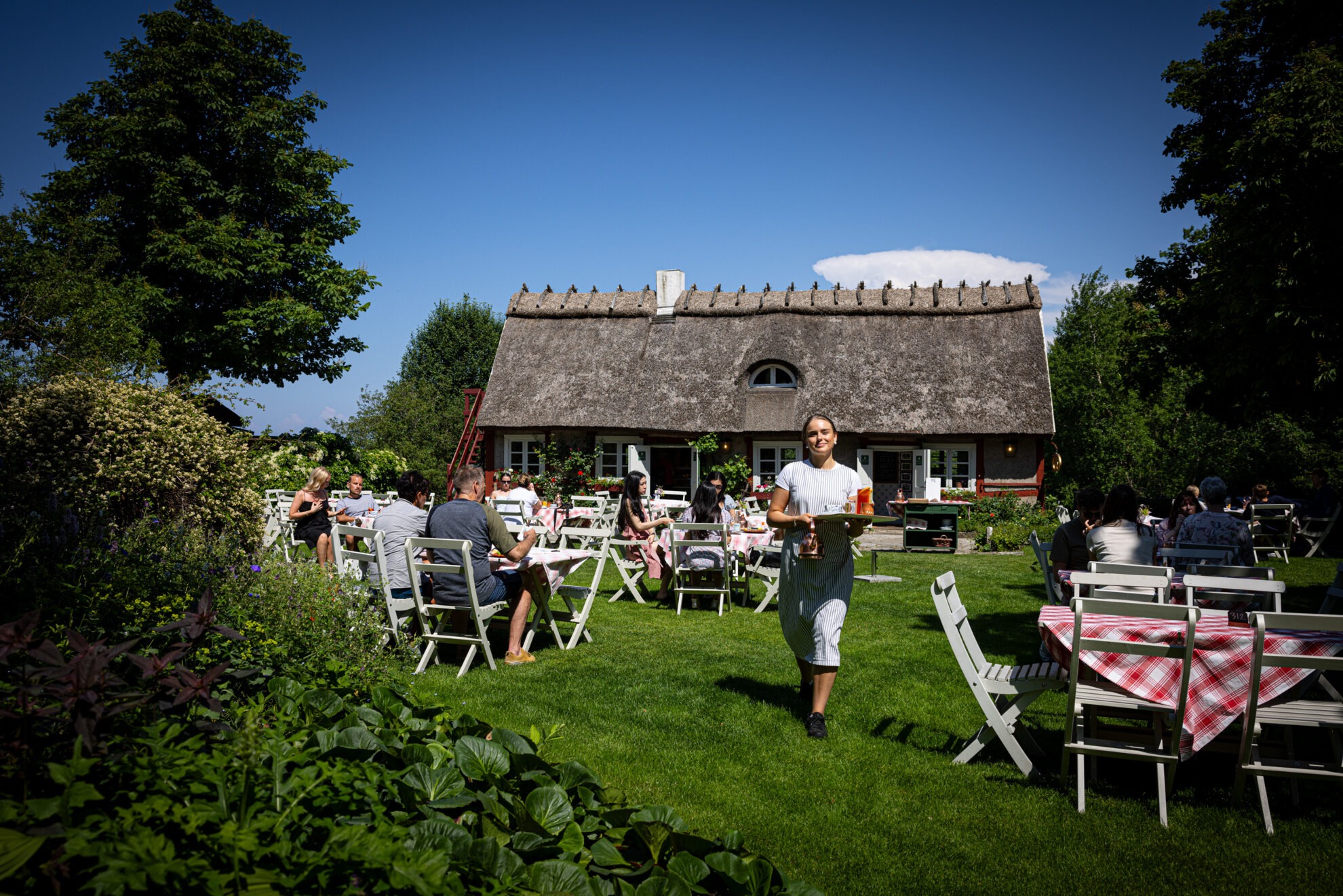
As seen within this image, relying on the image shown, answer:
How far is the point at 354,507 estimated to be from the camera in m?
10.1

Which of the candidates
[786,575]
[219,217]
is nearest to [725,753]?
[786,575]

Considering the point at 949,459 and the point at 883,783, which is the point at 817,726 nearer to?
the point at 883,783

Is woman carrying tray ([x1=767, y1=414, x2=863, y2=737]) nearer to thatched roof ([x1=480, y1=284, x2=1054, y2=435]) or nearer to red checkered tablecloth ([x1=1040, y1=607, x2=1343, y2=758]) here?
red checkered tablecloth ([x1=1040, y1=607, x2=1343, y2=758])

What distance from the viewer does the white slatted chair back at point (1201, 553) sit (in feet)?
20.7

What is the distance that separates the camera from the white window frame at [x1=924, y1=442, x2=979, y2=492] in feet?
68.8

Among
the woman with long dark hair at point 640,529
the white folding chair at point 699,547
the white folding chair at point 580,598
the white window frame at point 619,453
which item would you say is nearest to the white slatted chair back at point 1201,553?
the white folding chair at point 699,547

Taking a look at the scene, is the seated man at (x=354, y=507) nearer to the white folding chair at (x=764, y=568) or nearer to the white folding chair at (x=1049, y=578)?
the white folding chair at (x=764, y=568)

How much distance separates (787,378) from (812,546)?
18.4 metres

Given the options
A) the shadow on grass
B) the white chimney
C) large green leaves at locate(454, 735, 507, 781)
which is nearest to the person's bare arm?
the shadow on grass

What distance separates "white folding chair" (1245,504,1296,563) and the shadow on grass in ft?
35.9

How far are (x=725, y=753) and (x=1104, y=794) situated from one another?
1.84m

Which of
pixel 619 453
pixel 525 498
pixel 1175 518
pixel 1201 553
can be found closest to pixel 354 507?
pixel 525 498

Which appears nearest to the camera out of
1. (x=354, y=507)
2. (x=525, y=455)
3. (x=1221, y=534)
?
(x=1221, y=534)

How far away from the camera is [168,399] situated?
748 centimetres
